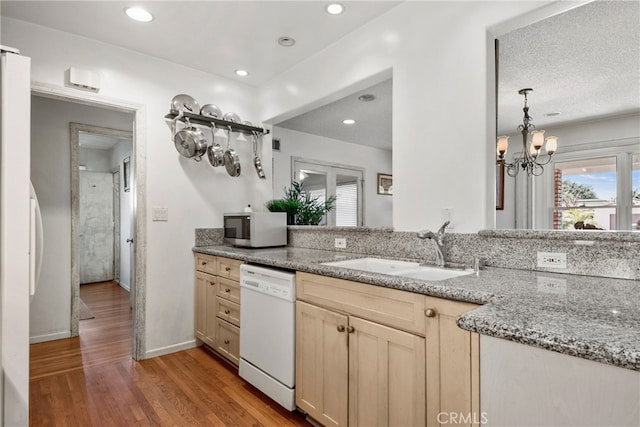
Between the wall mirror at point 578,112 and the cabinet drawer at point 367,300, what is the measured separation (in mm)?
1027

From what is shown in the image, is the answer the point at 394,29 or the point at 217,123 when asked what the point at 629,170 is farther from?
the point at 217,123

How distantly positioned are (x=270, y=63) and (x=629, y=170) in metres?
4.52

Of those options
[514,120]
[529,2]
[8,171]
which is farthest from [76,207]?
[514,120]

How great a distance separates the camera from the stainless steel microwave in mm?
2857

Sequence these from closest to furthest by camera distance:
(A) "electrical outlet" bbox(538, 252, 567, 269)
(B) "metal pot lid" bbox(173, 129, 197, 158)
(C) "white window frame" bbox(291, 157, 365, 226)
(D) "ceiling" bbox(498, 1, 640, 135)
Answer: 1. (A) "electrical outlet" bbox(538, 252, 567, 269)
2. (D) "ceiling" bbox(498, 1, 640, 135)
3. (B) "metal pot lid" bbox(173, 129, 197, 158)
4. (C) "white window frame" bbox(291, 157, 365, 226)

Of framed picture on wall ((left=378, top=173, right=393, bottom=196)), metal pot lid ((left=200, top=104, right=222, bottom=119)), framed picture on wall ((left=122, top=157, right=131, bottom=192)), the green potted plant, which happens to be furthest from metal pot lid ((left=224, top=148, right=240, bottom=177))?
framed picture on wall ((left=378, top=173, right=393, bottom=196))

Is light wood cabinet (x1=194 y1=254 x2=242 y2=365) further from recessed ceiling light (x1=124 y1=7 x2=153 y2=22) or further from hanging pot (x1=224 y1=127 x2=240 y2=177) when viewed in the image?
recessed ceiling light (x1=124 y1=7 x2=153 y2=22)

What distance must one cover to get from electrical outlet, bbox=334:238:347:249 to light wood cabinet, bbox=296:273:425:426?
2.52 feet

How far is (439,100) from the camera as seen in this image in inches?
78.0

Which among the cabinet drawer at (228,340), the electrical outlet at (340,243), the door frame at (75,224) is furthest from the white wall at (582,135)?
the door frame at (75,224)

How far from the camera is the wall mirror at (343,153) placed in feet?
13.5

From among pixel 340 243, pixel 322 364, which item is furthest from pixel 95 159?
pixel 322 364

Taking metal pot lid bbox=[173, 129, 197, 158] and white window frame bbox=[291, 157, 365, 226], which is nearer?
metal pot lid bbox=[173, 129, 197, 158]

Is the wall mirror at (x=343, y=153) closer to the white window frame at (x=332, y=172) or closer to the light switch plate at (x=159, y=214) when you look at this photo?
the white window frame at (x=332, y=172)
